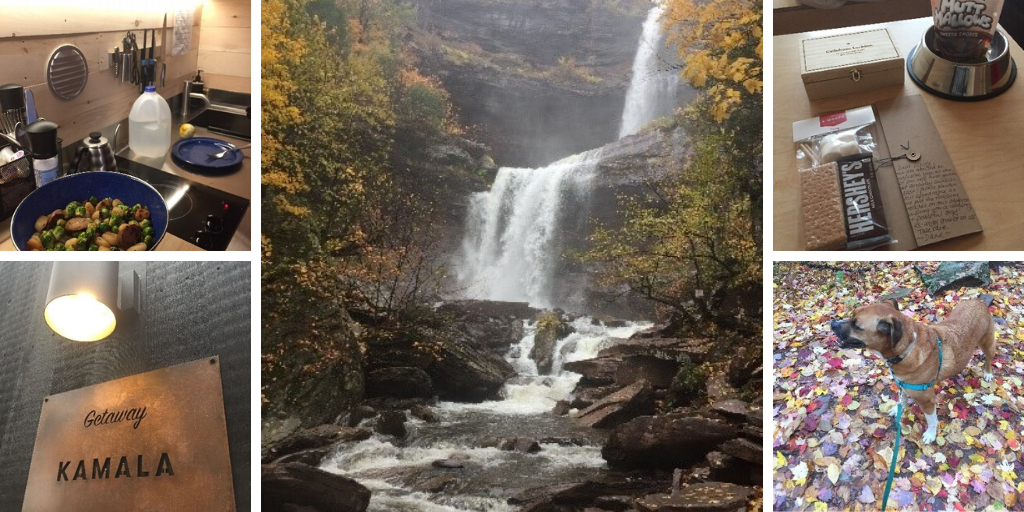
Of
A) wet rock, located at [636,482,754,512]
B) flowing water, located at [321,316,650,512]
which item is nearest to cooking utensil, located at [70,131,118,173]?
flowing water, located at [321,316,650,512]

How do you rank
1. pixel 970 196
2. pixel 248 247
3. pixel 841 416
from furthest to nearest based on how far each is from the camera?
pixel 248 247, pixel 841 416, pixel 970 196

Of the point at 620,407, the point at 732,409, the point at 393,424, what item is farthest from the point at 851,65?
the point at 393,424

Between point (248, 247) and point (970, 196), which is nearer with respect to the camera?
point (970, 196)

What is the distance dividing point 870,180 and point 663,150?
460 millimetres

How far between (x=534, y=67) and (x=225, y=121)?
0.82m

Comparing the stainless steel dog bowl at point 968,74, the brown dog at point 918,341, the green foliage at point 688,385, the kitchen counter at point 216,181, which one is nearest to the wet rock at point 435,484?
the green foliage at point 688,385

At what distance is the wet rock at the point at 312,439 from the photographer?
5.36 feet

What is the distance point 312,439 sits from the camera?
1.63 metres

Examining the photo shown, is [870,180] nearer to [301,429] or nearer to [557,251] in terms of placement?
[557,251]

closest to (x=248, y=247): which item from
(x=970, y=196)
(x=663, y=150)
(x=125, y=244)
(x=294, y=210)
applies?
(x=294, y=210)

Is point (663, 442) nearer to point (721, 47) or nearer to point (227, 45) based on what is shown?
point (721, 47)

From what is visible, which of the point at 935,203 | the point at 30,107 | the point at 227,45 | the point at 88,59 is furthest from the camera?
the point at 227,45

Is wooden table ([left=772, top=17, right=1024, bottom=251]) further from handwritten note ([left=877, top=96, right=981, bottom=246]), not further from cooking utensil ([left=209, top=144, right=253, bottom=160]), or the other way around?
cooking utensil ([left=209, top=144, right=253, bottom=160])

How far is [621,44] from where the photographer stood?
1.68 m
